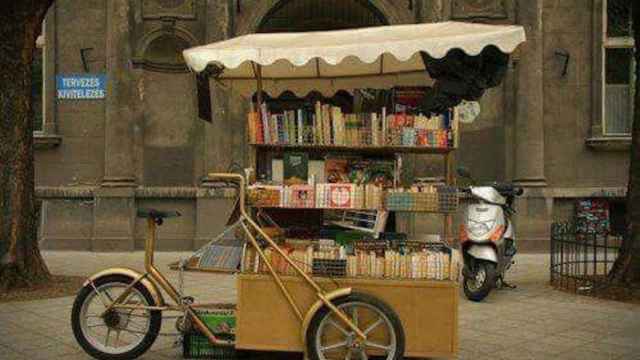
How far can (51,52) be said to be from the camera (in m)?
14.2

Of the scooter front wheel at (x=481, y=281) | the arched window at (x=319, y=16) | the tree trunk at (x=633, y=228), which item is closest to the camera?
the scooter front wheel at (x=481, y=281)

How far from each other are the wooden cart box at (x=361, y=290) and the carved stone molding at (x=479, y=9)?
30.2 ft

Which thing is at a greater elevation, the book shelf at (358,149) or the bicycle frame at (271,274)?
the book shelf at (358,149)

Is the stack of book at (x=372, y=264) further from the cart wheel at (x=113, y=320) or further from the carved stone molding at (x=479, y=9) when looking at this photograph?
the carved stone molding at (x=479, y=9)

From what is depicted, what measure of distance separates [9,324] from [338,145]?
12.9ft

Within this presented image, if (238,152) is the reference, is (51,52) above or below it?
above

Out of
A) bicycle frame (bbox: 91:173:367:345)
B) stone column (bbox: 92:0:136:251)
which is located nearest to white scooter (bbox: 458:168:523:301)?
bicycle frame (bbox: 91:173:367:345)

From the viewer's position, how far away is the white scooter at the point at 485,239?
8.91 meters

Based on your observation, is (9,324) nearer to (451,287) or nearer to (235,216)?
(235,216)

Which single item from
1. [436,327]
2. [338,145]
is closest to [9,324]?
[338,145]

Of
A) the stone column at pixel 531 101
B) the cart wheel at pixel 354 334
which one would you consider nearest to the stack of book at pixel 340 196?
the cart wheel at pixel 354 334

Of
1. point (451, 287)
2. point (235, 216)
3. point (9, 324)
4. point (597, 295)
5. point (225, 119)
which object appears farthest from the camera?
point (225, 119)

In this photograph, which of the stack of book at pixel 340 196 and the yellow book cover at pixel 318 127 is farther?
the yellow book cover at pixel 318 127

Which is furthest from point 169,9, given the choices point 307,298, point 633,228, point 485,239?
point 307,298
